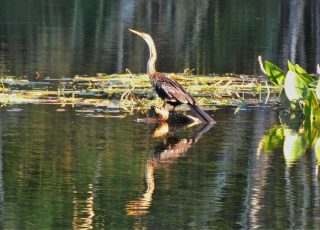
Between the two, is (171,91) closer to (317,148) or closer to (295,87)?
(295,87)

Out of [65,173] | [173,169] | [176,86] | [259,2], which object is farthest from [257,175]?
[259,2]

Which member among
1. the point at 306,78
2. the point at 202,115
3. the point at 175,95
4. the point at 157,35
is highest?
the point at 157,35

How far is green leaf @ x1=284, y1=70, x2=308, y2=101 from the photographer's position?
1587 centimetres

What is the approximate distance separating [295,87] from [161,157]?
13.0ft

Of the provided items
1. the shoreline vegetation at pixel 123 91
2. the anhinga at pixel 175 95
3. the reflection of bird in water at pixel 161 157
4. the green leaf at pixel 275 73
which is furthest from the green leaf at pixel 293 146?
the shoreline vegetation at pixel 123 91

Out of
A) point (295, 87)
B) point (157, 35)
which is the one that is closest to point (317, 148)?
point (295, 87)

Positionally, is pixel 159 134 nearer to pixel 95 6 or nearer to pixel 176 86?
pixel 176 86

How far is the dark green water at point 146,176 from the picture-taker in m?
9.48

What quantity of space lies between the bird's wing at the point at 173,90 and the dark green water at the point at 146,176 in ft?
1.63

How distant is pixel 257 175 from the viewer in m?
11.5

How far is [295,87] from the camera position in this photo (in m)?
16.0

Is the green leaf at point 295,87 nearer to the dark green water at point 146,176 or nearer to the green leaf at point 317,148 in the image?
the dark green water at point 146,176

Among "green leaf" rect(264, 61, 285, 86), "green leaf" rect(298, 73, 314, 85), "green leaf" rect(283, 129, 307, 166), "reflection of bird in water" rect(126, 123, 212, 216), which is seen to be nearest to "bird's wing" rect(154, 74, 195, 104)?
"reflection of bird in water" rect(126, 123, 212, 216)

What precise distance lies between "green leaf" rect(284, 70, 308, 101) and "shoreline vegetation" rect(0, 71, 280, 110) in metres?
1.44
